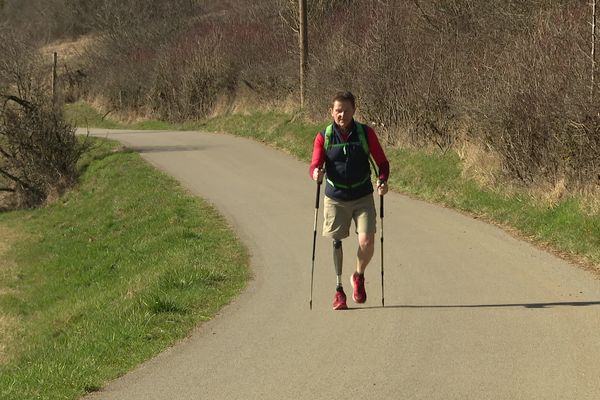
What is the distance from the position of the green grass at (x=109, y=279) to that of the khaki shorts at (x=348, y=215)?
143 centimetres

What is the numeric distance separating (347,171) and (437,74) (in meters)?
10.4

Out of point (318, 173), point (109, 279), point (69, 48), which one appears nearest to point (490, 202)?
point (318, 173)

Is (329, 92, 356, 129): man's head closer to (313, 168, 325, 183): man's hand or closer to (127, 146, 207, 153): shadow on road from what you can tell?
(313, 168, 325, 183): man's hand

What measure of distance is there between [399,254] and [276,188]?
6659 mm

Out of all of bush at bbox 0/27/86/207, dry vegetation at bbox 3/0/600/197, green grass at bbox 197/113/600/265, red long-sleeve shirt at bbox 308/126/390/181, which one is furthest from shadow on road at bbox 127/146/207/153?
red long-sleeve shirt at bbox 308/126/390/181

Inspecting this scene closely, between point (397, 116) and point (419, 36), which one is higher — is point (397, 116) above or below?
below

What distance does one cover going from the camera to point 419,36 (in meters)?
19.2

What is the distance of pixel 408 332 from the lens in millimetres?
7031

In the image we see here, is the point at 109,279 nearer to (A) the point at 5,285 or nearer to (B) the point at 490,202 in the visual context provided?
(A) the point at 5,285

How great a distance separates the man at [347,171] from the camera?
7547 mm

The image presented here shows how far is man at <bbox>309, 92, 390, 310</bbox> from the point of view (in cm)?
755

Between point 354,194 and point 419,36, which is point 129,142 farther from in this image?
point 354,194

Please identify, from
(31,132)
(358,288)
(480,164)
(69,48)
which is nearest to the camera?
(358,288)

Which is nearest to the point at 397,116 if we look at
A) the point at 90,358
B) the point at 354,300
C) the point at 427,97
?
the point at 427,97
